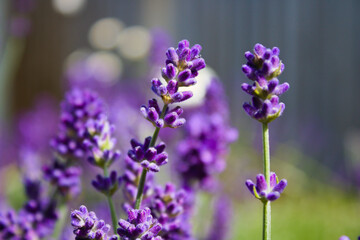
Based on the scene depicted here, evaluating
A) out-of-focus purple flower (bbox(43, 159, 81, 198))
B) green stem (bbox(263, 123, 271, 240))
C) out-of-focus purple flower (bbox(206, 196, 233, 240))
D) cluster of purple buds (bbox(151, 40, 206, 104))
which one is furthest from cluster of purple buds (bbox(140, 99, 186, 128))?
out-of-focus purple flower (bbox(206, 196, 233, 240))

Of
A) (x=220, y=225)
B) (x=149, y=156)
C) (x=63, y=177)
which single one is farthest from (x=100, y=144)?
(x=220, y=225)

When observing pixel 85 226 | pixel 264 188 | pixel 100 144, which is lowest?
pixel 85 226

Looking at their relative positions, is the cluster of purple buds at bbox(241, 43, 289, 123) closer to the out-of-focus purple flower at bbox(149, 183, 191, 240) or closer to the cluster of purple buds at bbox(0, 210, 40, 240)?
the out-of-focus purple flower at bbox(149, 183, 191, 240)

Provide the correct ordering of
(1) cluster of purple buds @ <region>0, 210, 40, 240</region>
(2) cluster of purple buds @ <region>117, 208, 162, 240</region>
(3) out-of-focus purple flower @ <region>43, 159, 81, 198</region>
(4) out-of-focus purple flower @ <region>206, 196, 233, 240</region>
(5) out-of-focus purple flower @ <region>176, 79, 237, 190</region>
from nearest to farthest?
(2) cluster of purple buds @ <region>117, 208, 162, 240</region>
(1) cluster of purple buds @ <region>0, 210, 40, 240</region>
(3) out-of-focus purple flower @ <region>43, 159, 81, 198</region>
(5) out-of-focus purple flower @ <region>176, 79, 237, 190</region>
(4) out-of-focus purple flower @ <region>206, 196, 233, 240</region>

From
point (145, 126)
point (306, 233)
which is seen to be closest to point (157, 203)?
point (145, 126)

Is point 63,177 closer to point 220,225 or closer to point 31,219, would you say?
point 31,219

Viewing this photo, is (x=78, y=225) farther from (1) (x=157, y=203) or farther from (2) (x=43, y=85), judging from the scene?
(2) (x=43, y=85)

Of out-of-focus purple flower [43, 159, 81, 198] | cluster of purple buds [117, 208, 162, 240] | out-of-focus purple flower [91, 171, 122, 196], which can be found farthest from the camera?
out-of-focus purple flower [43, 159, 81, 198]
